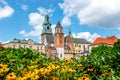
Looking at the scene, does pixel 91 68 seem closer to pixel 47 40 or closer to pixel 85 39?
pixel 47 40

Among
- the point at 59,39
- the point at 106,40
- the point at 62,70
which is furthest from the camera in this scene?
the point at 59,39

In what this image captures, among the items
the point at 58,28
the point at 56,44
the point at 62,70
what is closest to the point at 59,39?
the point at 56,44

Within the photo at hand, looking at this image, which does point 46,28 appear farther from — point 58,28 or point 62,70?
point 62,70

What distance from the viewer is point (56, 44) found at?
11762 cm

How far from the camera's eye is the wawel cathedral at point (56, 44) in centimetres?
11412

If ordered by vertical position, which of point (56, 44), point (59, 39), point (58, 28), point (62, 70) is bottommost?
point (62, 70)

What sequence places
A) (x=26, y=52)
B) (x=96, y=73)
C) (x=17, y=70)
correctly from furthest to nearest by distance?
(x=26, y=52) → (x=96, y=73) → (x=17, y=70)

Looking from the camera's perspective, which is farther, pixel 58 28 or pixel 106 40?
pixel 58 28

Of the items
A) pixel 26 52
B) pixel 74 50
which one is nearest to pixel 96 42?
pixel 74 50

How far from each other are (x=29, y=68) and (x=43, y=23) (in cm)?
14219

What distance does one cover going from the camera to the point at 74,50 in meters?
131

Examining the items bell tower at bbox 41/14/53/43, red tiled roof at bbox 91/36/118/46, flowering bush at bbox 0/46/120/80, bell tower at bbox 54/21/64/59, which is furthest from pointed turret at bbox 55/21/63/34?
flowering bush at bbox 0/46/120/80

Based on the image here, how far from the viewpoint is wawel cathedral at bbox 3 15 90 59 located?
374 ft

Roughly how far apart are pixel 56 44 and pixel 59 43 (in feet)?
4.30
